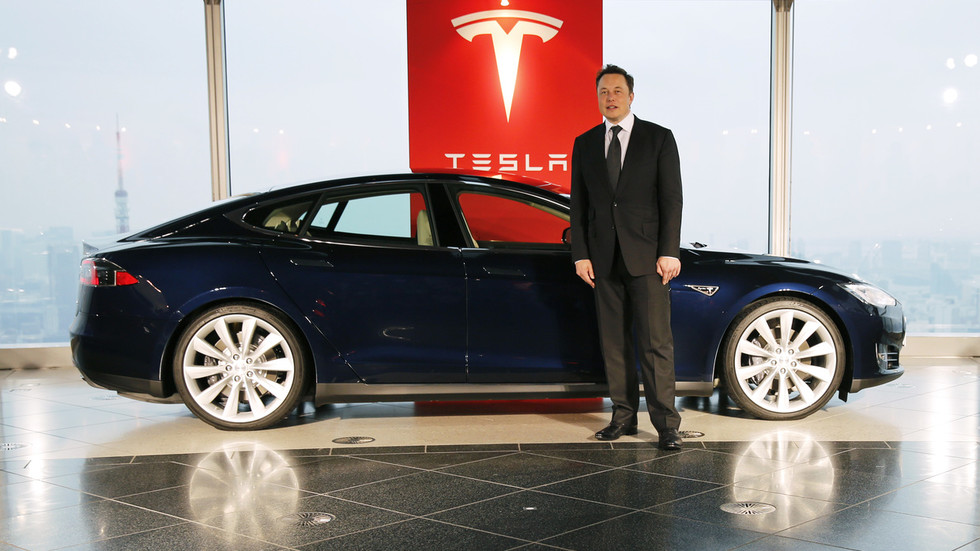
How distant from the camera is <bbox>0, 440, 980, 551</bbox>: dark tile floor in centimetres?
286

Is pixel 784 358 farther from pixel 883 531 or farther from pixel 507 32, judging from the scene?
pixel 507 32

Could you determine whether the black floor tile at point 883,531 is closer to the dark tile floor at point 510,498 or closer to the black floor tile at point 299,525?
the dark tile floor at point 510,498

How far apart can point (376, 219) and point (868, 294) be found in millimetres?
2492

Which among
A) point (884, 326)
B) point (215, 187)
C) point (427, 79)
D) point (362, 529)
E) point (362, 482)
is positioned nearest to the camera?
point (362, 529)

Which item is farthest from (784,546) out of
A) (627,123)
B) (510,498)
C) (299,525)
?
(627,123)

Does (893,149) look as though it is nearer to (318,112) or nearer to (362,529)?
(318,112)

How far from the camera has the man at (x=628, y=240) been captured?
4.10 metres

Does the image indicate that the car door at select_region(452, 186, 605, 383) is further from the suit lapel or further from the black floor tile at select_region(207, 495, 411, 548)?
the black floor tile at select_region(207, 495, 411, 548)

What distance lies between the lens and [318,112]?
716cm

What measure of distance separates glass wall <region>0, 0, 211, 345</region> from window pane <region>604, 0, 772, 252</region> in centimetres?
326

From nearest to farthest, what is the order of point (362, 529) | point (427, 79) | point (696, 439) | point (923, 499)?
point (362, 529), point (923, 499), point (696, 439), point (427, 79)

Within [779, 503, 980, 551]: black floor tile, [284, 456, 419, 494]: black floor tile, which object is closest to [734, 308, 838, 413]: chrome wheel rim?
[779, 503, 980, 551]: black floor tile

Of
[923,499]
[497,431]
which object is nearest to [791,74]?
[497,431]

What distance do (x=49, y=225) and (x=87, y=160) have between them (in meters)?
0.56
